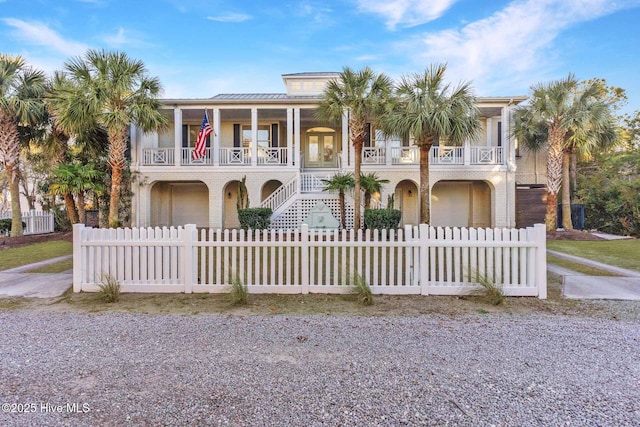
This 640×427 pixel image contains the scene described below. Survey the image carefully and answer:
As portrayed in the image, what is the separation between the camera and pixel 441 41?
14102 mm

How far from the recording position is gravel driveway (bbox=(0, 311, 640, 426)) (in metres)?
2.21

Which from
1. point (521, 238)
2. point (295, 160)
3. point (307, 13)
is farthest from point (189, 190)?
point (521, 238)

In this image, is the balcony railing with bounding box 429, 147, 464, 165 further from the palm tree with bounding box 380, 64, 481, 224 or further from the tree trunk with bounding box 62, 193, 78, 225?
the tree trunk with bounding box 62, 193, 78, 225

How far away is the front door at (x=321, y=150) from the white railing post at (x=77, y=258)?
13781 millimetres

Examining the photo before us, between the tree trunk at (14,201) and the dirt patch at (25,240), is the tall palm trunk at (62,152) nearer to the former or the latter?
the dirt patch at (25,240)

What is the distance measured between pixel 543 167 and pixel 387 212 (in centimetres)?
1025

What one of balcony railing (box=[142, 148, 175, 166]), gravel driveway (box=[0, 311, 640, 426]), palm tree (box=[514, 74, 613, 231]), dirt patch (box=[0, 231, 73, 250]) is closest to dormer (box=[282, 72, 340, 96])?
balcony railing (box=[142, 148, 175, 166])

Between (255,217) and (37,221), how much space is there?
11.6 meters

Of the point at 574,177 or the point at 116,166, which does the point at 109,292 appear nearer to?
the point at 116,166

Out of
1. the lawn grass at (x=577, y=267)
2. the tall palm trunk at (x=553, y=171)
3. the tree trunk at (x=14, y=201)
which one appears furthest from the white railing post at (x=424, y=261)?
the tree trunk at (x=14, y=201)

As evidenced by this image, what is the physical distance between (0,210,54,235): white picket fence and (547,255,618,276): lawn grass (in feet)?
69.9

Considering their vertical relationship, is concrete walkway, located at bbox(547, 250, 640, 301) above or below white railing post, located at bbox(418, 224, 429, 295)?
below

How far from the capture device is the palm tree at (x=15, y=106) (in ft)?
40.4

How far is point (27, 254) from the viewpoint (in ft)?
31.6
